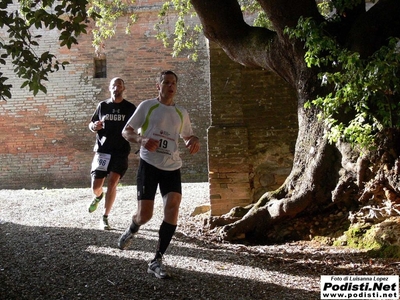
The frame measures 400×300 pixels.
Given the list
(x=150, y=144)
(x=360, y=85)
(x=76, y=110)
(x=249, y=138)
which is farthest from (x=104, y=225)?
(x=76, y=110)

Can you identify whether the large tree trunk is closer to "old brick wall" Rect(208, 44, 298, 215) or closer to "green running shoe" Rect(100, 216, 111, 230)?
"old brick wall" Rect(208, 44, 298, 215)

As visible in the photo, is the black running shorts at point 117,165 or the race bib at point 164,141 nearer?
the race bib at point 164,141

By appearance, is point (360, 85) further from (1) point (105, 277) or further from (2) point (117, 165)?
(2) point (117, 165)

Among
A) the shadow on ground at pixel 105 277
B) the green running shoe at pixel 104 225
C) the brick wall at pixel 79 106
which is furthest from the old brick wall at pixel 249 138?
the brick wall at pixel 79 106

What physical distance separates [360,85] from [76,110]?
12947 mm

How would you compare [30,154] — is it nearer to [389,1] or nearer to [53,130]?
[53,130]

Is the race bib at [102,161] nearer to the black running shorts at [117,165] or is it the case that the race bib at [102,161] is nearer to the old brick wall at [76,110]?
the black running shorts at [117,165]

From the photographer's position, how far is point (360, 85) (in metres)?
4.90

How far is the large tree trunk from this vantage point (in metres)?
5.69

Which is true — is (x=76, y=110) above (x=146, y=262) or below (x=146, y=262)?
above

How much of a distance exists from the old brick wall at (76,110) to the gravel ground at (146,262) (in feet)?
28.3

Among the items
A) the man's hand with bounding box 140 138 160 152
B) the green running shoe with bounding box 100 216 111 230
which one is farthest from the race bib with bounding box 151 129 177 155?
the green running shoe with bounding box 100 216 111 230

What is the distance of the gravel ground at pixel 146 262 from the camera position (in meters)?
4.00

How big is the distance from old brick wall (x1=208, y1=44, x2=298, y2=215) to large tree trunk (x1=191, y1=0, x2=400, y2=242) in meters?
1.13
